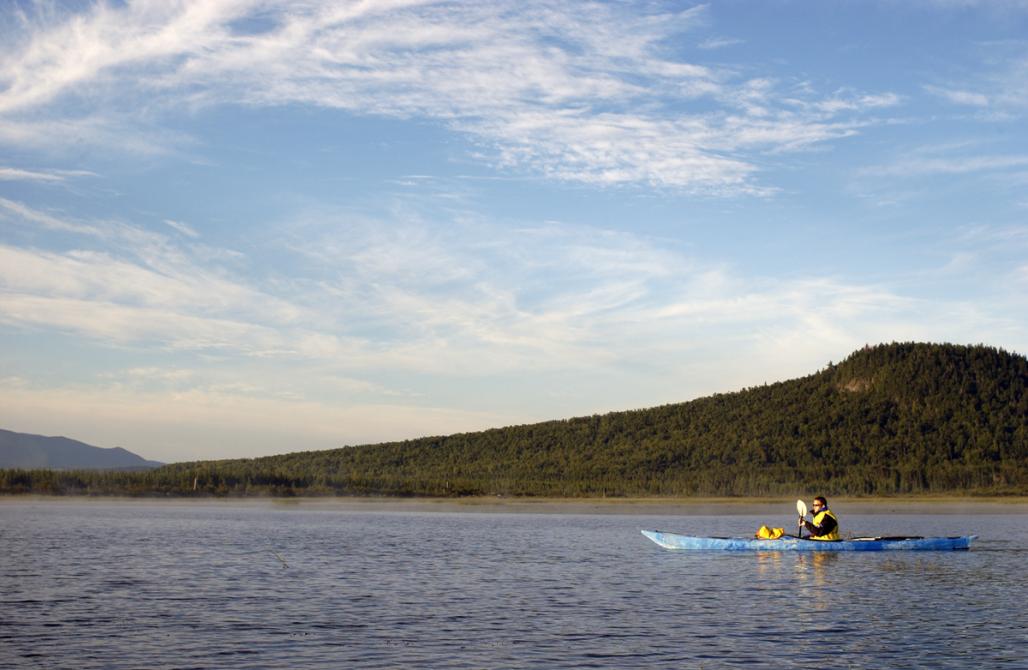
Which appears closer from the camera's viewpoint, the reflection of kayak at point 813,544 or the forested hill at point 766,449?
the reflection of kayak at point 813,544

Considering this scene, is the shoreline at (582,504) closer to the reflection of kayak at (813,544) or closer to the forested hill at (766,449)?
the forested hill at (766,449)

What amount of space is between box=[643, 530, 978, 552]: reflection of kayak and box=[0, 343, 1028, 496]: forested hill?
3244 inches

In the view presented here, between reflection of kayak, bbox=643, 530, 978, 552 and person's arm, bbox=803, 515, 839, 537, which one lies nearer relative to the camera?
reflection of kayak, bbox=643, 530, 978, 552

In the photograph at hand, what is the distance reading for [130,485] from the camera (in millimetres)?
126938

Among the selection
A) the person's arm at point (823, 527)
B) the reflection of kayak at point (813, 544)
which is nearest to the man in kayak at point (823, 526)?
the person's arm at point (823, 527)

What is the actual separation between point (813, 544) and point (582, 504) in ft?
249

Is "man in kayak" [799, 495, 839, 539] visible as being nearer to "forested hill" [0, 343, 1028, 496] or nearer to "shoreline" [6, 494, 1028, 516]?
"shoreline" [6, 494, 1028, 516]

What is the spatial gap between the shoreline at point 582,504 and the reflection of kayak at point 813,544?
52.0 metres

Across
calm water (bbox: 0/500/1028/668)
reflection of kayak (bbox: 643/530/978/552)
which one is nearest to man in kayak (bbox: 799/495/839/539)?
reflection of kayak (bbox: 643/530/978/552)

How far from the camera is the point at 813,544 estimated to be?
179ft

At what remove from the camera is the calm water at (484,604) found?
85.7 feet

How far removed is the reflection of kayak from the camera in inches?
2151

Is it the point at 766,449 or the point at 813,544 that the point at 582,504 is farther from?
the point at 813,544

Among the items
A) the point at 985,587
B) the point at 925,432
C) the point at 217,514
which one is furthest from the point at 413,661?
the point at 925,432
